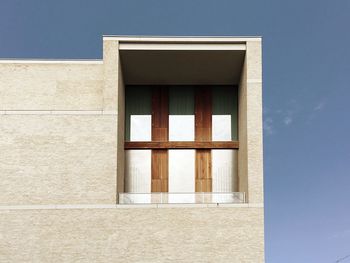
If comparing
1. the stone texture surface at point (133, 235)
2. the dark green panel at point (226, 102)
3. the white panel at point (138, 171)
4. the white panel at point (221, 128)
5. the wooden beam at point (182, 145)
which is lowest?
the stone texture surface at point (133, 235)

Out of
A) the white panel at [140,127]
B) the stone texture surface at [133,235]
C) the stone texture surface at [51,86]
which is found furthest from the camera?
the white panel at [140,127]

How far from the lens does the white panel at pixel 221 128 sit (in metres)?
30.3

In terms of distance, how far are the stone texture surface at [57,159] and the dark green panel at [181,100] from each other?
5.14 meters

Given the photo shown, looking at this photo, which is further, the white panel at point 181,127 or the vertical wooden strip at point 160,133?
the white panel at point 181,127

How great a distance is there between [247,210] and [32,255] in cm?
1046

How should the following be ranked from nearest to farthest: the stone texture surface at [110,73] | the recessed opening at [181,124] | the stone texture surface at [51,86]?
the stone texture surface at [110,73] → the stone texture surface at [51,86] → the recessed opening at [181,124]

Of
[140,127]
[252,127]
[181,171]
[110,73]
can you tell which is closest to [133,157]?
[140,127]

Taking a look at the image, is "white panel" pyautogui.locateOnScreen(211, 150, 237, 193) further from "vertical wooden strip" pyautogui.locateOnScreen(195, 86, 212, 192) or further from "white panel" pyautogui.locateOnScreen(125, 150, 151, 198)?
"white panel" pyautogui.locateOnScreen(125, 150, 151, 198)

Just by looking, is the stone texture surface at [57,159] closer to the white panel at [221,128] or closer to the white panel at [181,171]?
the white panel at [181,171]

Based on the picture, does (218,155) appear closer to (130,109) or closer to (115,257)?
(130,109)

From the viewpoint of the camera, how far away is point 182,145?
1179 inches

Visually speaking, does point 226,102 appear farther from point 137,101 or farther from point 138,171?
point 138,171

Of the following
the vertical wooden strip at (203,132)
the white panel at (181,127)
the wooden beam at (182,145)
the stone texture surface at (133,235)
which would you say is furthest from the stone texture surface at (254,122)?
the white panel at (181,127)

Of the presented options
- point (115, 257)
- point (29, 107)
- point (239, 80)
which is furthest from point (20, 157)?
point (239, 80)
